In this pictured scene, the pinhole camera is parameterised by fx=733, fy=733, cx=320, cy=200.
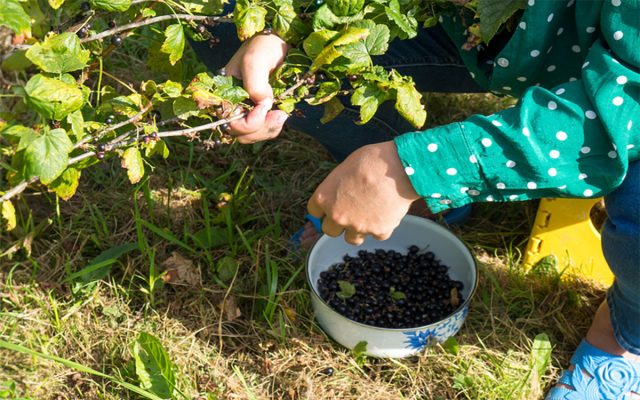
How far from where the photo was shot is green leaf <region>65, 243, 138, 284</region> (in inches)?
62.7

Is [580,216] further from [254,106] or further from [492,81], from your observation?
[254,106]

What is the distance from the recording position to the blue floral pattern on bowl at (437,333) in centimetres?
147

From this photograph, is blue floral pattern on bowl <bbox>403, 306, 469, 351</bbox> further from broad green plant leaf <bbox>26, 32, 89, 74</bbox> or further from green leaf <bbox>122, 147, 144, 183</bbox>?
broad green plant leaf <bbox>26, 32, 89, 74</bbox>

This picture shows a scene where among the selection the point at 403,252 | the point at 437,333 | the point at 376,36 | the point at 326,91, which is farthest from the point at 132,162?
the point at 403,252

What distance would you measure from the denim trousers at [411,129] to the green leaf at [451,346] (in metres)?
0.31

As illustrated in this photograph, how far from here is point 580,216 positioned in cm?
168

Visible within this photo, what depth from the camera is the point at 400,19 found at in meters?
1.23

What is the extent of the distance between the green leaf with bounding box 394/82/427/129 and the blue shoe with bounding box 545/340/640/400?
0.66 m

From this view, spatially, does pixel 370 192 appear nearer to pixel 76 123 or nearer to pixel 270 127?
pixel 270 127

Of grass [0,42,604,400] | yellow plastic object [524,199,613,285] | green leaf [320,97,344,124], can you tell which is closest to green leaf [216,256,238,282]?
grass [0,42,604,400]

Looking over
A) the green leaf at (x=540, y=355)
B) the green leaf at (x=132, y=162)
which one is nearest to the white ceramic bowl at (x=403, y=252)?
the green leaf at (x=540, y=355)

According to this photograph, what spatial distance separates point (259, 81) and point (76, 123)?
0.31 m

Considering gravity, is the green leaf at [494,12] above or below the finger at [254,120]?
above

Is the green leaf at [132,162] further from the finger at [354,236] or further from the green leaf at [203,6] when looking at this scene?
the finger at [354,236]
